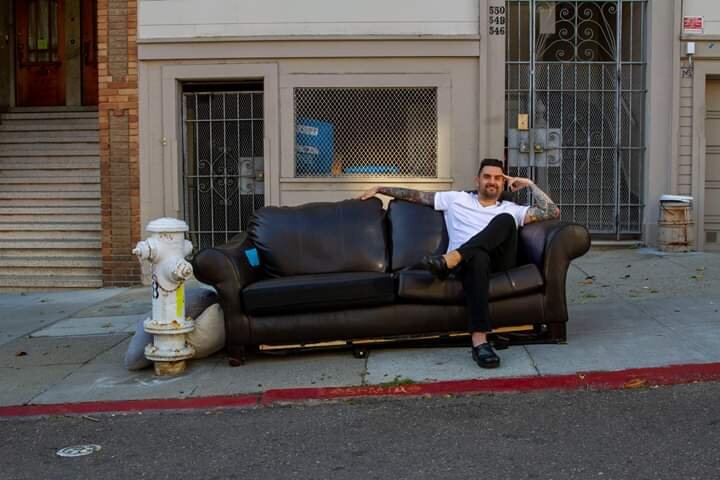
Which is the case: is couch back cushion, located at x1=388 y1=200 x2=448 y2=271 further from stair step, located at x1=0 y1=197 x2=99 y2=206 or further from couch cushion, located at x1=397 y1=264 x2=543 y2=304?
stair step, located at x1=0 y1=197 x2=99 y2=206

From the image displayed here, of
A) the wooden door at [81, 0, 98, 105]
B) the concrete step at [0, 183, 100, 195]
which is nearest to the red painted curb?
the concrete step at [0, 183, 100, 195]

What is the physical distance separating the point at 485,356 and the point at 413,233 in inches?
61.3

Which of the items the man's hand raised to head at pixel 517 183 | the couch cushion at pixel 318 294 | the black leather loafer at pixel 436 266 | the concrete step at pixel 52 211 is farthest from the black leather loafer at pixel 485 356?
the concrete step at pixel 52 211

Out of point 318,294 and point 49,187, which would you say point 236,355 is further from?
point 49,187

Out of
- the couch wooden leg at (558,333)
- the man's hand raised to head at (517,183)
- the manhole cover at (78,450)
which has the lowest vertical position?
the manhole cover at (78,450)

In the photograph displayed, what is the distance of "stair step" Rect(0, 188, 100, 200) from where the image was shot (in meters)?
11.2

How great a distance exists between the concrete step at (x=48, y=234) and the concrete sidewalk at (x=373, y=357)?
2678 millimetres

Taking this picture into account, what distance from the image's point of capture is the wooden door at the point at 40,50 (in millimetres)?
13750

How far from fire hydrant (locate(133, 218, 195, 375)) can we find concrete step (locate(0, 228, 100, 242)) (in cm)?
556

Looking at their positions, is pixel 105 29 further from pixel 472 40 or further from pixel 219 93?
pixel 472 40

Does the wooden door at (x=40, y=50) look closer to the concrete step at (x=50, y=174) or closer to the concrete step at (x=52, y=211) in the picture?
the concrete step at (x=50, y=174)

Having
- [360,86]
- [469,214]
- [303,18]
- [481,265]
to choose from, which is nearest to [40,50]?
[303,18]

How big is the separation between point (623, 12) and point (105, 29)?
6.70 metres

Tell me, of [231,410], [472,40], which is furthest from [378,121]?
[231,410]
